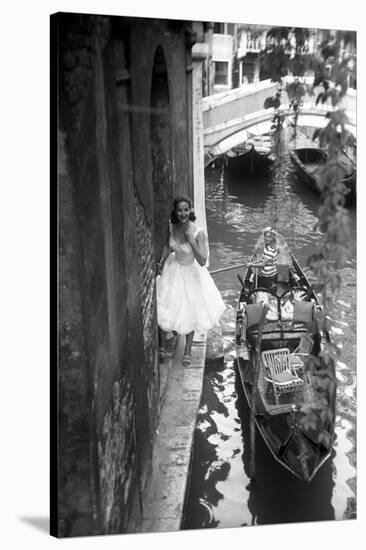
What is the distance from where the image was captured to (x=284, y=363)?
613 centimetres

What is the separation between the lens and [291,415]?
6102 mm

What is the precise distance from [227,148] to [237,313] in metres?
0.99

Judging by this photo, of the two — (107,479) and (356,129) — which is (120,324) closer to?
(107,479)

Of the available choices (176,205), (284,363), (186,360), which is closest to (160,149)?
(176,205)

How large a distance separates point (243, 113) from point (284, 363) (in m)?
1.54

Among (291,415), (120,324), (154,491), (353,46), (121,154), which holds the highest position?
(353,46)

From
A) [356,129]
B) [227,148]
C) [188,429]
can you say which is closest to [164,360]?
[188,429]

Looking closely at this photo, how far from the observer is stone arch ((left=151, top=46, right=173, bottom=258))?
223 inches

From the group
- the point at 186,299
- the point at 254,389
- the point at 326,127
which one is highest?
the point at 326,127

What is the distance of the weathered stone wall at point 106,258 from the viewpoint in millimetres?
5066

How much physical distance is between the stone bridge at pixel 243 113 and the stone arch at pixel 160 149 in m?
0.27

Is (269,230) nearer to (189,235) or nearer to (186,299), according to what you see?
(189,235)

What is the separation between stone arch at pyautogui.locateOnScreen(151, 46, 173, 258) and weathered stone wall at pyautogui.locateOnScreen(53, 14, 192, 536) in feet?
0.05

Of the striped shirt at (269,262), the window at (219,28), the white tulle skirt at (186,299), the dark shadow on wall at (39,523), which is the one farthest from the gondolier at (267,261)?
the dark shadow on wall at (39,523)
